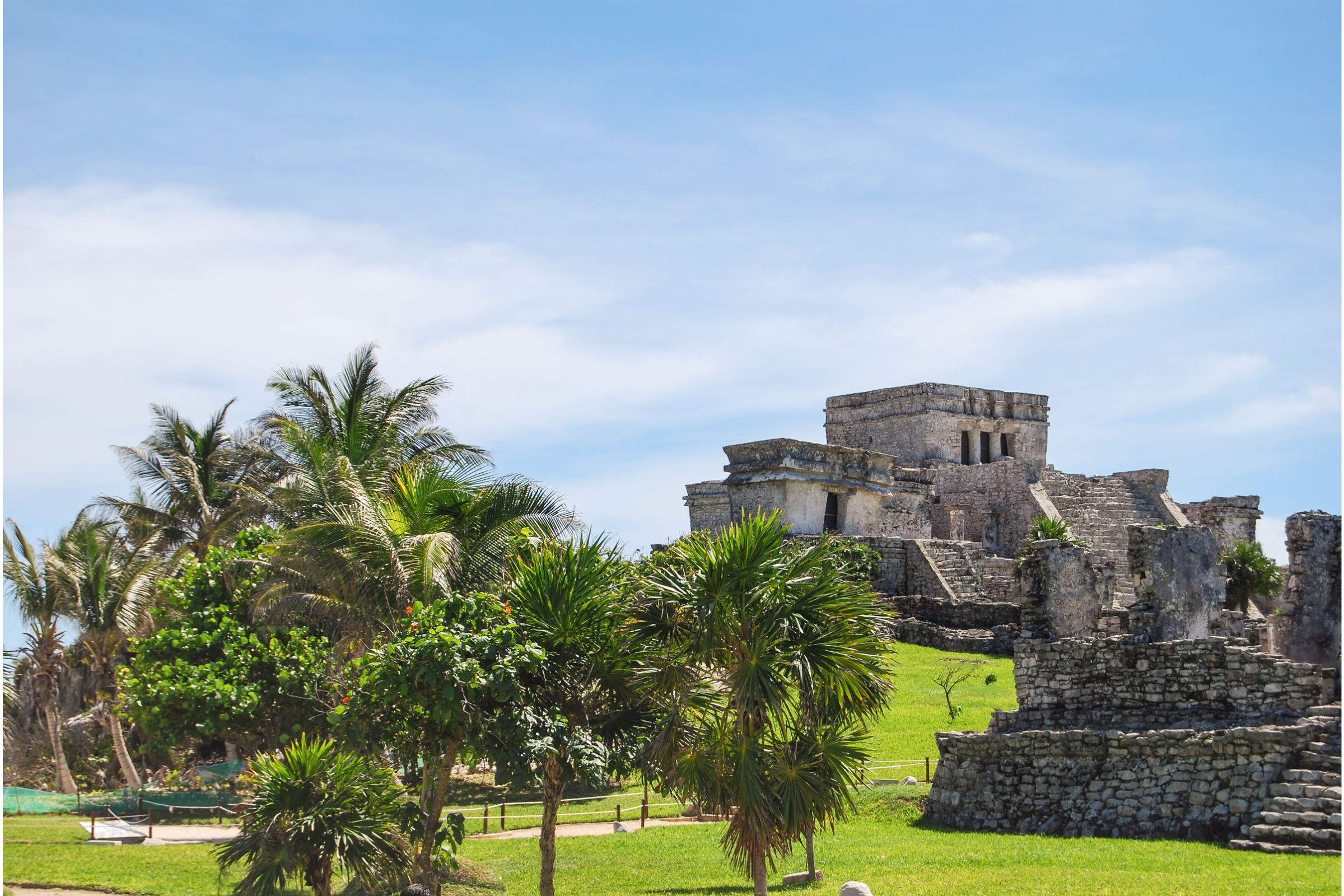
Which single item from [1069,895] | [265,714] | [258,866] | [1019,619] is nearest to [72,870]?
[265,714]

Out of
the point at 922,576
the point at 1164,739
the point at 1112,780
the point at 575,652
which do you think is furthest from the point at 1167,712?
the point at 922,576

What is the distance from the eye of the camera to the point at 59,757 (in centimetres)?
2067

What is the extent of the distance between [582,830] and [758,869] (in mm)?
5796

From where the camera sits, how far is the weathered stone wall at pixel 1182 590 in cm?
1452

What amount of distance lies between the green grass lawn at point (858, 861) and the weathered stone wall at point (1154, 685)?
1.45 meters

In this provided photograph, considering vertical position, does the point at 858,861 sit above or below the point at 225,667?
below

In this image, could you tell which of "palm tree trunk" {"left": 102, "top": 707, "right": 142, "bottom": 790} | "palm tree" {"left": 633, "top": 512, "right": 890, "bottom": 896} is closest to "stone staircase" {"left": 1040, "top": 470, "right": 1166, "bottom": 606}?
"palm tree trunk" {"left": 102, "top": 707, "right": 142, "bottom": 790}

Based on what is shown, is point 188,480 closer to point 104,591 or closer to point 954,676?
point 104,591

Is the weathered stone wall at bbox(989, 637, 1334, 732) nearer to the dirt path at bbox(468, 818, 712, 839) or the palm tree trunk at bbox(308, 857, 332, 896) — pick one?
the dirt path at bbox(468, 818, 712, 839)

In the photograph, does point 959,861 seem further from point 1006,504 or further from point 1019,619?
point 1006,504

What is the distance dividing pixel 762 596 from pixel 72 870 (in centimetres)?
857

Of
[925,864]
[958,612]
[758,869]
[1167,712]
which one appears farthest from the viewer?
[958,612]

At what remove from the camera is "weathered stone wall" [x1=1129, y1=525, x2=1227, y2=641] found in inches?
571

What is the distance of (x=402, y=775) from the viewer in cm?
1862
